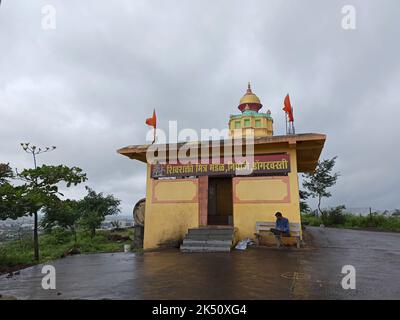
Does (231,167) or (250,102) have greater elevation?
(250,102)

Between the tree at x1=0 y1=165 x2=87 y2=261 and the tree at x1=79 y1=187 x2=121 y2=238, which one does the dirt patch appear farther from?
the tree at x1=0 y1=165 x2=87 y2=261

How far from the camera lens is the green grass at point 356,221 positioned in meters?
18.4

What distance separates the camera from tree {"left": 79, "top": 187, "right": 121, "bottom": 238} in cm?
1845

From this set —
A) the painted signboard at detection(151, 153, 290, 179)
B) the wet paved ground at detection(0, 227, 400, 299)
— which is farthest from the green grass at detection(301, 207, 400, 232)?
the wet paved ground at detection(0, 227, 400, 299)

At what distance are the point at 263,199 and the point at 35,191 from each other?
820cm

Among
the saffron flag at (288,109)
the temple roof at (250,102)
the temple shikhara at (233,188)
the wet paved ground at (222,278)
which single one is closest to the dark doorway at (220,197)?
the temple shikhara at (233,188)

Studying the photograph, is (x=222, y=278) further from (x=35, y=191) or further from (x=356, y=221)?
(x=356, y=221)

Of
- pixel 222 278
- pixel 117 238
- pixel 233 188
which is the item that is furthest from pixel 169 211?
pixel 117 238

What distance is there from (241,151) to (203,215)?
2.84m

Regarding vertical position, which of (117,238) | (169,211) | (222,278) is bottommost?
(117,238)

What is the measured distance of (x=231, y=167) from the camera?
10.5m

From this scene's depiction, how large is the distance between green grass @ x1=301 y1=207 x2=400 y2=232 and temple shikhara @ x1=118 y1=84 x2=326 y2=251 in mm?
10927

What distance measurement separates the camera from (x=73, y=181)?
A: 1041 cm
